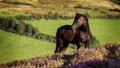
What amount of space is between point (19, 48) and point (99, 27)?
303 centimetres

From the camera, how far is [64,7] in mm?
12258

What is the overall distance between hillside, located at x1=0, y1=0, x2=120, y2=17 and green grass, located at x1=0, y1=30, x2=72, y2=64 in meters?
0.87

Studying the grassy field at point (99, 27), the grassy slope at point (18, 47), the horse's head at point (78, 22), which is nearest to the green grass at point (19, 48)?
the grassy slope at point (18, 47)

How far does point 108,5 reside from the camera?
13.2 metres

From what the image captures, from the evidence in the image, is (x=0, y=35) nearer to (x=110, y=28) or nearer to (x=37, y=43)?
(x=37, y=43)

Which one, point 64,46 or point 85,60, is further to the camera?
point 64,46

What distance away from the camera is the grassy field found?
11633 mm

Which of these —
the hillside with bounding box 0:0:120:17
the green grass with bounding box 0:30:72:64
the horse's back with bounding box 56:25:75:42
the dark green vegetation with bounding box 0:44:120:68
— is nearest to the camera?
the dark green vegetation with bounding box 0:44:120:68

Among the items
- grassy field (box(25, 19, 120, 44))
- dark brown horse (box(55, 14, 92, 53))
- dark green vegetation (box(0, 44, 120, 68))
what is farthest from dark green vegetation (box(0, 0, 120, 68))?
dark green vegetation (box(0, 44, 120, 68))

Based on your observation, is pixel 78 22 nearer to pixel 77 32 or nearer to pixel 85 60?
pixel 77 32

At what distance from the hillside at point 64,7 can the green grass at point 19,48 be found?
0.87 meters

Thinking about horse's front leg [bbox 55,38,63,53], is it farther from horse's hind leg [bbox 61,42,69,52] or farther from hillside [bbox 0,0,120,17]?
hillside [bbox 0,0,120,17]

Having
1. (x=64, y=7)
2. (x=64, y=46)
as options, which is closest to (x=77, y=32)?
(x=64, y=46)

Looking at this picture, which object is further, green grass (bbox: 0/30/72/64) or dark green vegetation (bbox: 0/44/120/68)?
→ green grass (bbox: 0/30/72/64)
